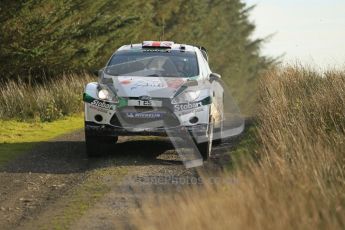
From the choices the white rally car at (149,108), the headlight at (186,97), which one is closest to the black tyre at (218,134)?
the white rally car at (149,108)

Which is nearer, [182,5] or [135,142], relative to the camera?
[135,142]

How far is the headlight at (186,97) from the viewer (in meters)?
10.1

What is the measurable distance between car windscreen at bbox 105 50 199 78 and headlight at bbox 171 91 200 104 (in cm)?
84

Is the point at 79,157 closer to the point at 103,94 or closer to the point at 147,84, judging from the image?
the point at 103,94

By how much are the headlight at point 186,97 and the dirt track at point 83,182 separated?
960 millimetres

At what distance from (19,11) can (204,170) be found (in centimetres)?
1485

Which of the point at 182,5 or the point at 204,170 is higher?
the point at 204,170

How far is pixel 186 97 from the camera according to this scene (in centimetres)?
1012

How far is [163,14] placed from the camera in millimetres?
46219

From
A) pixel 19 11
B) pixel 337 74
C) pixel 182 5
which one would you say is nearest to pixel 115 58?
pixel 337 74

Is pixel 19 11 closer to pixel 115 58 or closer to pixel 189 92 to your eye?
pixel 115 58

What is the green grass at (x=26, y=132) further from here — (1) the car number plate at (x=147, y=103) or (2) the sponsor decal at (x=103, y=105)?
(1) the car number plate at (x=147, y=103)

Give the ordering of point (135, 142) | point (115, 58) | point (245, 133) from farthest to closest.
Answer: point (245, 133) → point (135, 142) → point (115, 58)

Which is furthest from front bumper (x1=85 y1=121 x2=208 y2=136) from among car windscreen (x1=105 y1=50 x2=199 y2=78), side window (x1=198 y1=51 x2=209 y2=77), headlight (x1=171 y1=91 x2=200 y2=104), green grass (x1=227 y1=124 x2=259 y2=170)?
side window (x1=198 y1=51 x2=209 y2=77)
